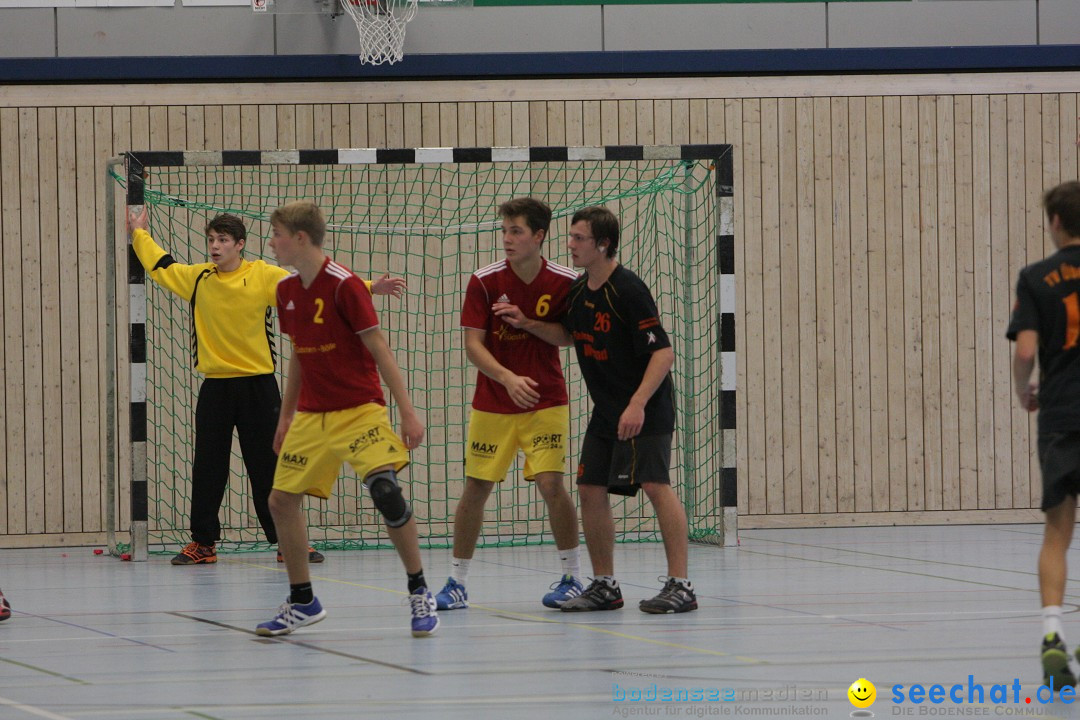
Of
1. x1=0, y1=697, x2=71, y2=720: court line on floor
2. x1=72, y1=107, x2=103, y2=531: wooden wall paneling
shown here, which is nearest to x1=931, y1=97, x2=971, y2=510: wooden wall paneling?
x1=72, y1=107, x2=103, y2=531: wooden wall paneling

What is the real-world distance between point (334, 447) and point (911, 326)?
6.85 meters

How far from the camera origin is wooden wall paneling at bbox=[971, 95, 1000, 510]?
1120cm

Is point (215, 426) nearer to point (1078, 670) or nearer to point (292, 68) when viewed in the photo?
point (292, 68)

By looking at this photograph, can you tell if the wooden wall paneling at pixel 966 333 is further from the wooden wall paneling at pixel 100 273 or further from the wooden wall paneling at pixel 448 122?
the wooden wall paneling at pixel 100 273

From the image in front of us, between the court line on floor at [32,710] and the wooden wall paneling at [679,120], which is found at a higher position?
the wooden wall paneling at [679,120]

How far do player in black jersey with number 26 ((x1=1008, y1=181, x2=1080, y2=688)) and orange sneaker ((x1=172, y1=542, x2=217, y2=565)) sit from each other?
580cm

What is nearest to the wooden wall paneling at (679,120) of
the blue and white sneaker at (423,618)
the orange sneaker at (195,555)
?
the orange sneaker at (195,555)

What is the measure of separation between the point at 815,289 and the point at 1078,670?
21.6ft

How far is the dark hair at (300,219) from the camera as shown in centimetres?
565

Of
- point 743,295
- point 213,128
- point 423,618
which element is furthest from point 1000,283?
point 423,618

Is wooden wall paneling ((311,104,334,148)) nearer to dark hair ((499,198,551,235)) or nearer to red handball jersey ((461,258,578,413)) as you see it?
red handball jersey ((461,258,578,413))

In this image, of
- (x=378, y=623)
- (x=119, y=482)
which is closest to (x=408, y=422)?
(x=378, y=623)

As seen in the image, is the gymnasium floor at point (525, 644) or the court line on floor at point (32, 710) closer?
the court line on floor at point (32, 710)

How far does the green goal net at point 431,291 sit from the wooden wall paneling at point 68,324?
0.55 m
